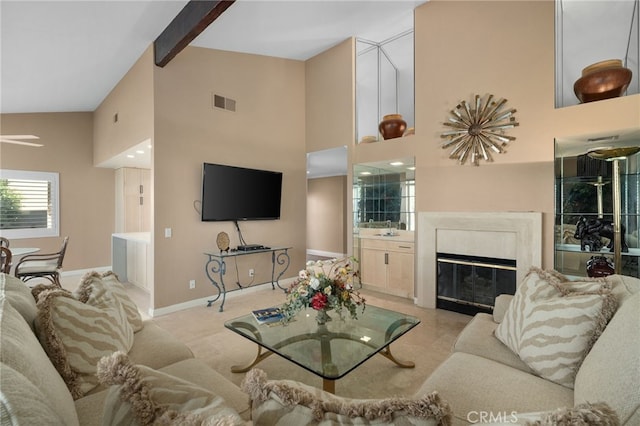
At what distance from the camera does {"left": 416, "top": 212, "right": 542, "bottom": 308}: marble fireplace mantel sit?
10.9 ft

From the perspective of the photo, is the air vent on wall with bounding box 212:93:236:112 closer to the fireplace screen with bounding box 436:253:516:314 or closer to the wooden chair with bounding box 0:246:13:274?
the wooden chair with bounding box 0:246:13:274

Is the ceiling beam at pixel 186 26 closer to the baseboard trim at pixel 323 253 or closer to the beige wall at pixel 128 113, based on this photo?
the beige wall at pixel 128 113

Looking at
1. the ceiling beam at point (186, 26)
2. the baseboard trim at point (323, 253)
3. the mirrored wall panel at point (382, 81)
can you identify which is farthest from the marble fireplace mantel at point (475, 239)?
the baseboard trim at point (323, 253)

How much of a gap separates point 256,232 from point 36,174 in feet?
14.3

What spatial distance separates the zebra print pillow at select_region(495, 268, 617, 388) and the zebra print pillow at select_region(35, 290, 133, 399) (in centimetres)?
212

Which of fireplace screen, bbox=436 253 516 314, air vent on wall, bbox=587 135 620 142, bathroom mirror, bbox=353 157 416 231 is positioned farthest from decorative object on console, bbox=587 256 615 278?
bathroom mirror, bbox=353 157 416 231

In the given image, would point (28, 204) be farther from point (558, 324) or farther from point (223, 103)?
point (558, 324)

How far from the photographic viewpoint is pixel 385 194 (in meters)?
4.77

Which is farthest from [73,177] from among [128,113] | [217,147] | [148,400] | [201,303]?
[148,400]

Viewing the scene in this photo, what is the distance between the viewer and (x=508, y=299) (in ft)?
7.23

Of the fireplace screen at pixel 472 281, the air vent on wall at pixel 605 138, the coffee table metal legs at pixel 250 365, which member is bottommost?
the coffee table metal legs at pixel 250 365

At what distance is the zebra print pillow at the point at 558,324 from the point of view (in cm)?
138

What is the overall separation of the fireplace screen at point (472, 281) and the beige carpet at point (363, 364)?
0.19 meters

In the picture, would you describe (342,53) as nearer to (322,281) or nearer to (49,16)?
(49,16)
